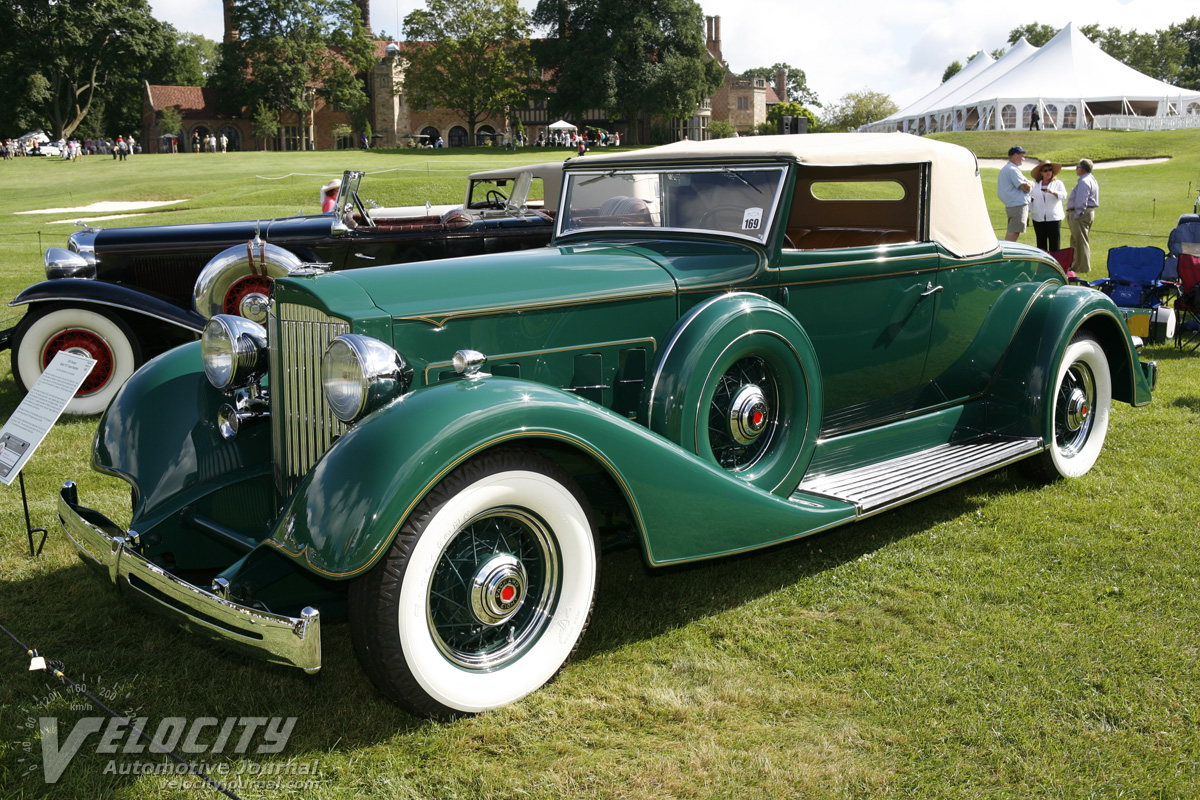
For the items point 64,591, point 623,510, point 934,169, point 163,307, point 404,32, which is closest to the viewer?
point 623,510

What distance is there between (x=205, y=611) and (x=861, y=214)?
422 centimetres

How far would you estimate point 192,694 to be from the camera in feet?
10.4

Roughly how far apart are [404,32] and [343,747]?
6096 cm

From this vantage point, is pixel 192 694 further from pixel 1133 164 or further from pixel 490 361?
pixel 1133 164

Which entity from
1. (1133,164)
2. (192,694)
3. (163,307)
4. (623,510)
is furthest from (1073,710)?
(1133,164)

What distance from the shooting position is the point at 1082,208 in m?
12.7

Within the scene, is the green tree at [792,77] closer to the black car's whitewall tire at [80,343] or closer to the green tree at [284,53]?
the green tree at [284,53]

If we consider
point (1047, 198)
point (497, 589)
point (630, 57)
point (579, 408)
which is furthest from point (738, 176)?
point (630, 57)

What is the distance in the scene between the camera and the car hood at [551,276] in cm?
330

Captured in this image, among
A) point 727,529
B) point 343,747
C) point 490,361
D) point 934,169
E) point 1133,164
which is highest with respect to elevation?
point 1133,164

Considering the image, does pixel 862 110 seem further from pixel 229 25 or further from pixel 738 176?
pixel 738 176

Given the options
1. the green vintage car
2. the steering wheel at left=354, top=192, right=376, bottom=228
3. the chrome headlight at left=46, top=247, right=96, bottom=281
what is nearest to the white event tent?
the steering wheel at left=354, top=192, right=376, bottom=228

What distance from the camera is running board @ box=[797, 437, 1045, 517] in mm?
3934

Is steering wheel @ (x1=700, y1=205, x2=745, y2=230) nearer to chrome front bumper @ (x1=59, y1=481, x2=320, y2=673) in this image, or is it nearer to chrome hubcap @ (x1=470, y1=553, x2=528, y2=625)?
chrome hubcap @ (x1=470, y1=553, x2=528, y2=625)
